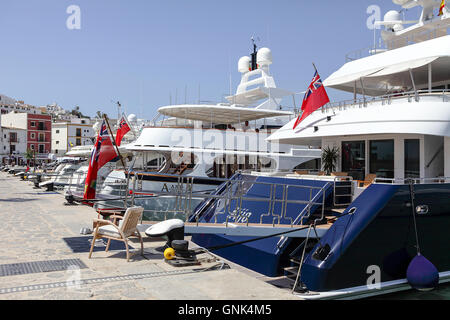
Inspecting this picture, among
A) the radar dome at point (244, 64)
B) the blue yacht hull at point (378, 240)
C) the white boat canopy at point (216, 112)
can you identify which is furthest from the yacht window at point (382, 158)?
the radar dome at point (244, 64)

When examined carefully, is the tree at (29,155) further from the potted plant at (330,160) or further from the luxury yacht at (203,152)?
the potted plant at (330,160)

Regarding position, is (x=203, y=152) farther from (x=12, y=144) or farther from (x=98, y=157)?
(x=12, y=144)

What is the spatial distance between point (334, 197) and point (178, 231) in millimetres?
3279

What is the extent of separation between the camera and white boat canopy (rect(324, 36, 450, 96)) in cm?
962

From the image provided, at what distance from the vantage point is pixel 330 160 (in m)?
10.7

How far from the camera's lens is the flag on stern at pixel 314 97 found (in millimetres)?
10703

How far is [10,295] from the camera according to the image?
17.1 ft

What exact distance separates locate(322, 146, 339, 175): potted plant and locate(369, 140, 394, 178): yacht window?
3.47ft

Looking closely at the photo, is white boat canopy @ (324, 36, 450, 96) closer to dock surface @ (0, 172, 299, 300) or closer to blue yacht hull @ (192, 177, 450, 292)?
blue yacht hull @ (192, 177, 450, 292)

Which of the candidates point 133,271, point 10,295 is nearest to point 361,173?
point 133,271

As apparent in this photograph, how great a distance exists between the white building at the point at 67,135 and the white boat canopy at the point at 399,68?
2702 inches

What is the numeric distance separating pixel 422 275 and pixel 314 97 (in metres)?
5.71

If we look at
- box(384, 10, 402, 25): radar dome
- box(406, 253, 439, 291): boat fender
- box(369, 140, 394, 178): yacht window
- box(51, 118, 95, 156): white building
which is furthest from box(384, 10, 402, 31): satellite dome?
box(51, 118, 95, 156): white building

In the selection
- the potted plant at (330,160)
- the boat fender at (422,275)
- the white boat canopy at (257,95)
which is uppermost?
the white boat canopy at (257,95)
